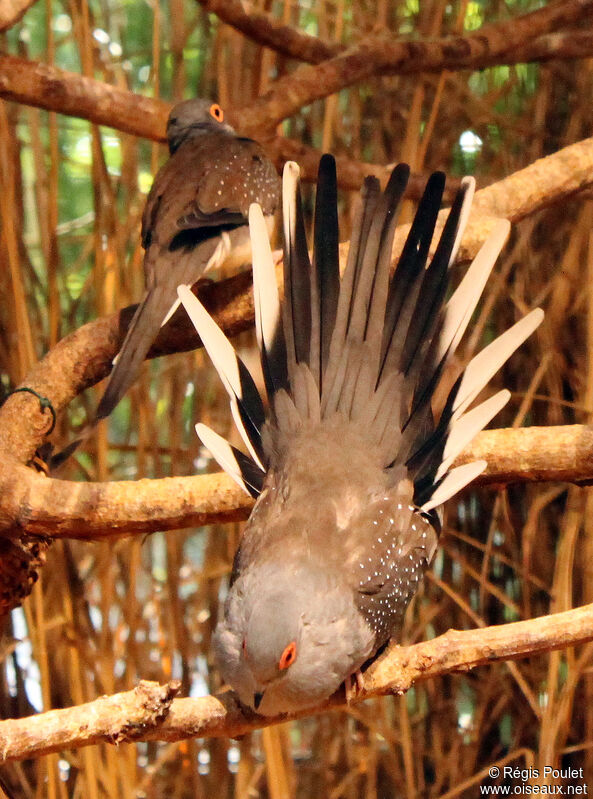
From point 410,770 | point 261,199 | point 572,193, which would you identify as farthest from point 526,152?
point 410,770

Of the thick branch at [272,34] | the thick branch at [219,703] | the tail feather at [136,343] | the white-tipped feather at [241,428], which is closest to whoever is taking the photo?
the thick branch at [219,703]

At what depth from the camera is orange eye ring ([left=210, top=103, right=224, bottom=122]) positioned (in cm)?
201

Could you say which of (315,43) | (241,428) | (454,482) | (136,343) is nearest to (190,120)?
(315,43)

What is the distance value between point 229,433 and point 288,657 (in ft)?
3.88

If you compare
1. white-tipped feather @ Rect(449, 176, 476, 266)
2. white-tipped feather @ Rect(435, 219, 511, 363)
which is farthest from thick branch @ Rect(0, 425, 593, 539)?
white-tipped feather @ Rect(449, 176, 476, 266)

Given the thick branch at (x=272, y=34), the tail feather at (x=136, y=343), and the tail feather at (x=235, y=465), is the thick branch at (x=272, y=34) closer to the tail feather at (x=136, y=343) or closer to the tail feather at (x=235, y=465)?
the tail feather at (x=136, y=343)

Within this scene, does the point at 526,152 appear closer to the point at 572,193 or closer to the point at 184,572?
the point at 572,193

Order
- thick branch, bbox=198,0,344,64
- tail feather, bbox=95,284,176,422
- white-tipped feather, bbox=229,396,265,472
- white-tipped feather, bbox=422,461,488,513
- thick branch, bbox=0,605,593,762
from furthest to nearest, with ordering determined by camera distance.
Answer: thick branch, bbox=198,0,344,64
tail feather, bbox=95,284,176,422
white-tipped feather, bbox=229,396,265,472
white-tipped feather, bbox=422,461,488,513
thick branch, bbox=0,605,593,762

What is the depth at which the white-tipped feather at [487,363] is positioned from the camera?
1.31 metres

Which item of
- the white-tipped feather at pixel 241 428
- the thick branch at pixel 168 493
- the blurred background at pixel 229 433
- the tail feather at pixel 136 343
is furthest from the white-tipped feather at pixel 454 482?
the blurred background at pixel 229 433

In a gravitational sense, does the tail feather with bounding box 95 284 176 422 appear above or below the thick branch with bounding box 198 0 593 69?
below

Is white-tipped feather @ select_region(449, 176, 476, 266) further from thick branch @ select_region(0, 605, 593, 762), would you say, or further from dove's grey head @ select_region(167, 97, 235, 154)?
dove's grey head @ select_region(167, 97, 235, 154)

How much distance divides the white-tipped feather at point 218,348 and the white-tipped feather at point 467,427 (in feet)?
1.02

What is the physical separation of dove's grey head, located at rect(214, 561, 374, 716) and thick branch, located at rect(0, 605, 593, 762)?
0.05 metres
